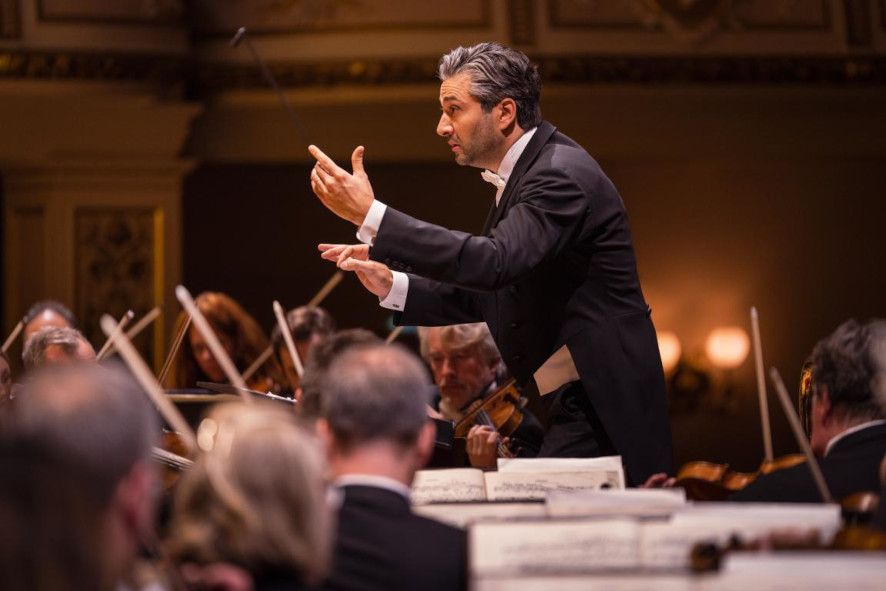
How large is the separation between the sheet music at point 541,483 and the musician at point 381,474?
0.66 m

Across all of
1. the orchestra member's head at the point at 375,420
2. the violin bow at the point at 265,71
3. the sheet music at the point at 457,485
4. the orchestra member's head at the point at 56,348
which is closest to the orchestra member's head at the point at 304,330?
the violin bow at the point at 265,71

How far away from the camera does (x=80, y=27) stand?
22.1ft

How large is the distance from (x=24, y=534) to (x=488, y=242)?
1.50m

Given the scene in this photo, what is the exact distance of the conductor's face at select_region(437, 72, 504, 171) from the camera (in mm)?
3215

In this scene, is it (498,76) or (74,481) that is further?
(498,76)

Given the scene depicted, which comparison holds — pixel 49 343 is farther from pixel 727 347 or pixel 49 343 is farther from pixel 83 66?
pixel 727 347

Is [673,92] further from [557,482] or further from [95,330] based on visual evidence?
[557,482]

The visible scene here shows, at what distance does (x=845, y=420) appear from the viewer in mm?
2584

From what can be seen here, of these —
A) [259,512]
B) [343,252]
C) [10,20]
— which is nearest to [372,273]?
[343,252]

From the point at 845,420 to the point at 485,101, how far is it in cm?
112

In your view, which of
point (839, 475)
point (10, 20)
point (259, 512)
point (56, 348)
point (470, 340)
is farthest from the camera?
point (10, 20)

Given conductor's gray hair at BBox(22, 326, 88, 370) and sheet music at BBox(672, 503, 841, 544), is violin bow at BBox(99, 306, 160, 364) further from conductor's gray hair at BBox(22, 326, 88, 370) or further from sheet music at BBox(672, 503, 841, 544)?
sheet music at BBox(672, 503, 841, 544)

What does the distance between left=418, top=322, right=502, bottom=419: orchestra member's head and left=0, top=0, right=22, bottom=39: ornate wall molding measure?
3.10 meters

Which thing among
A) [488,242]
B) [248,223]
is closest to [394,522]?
[488,242]
